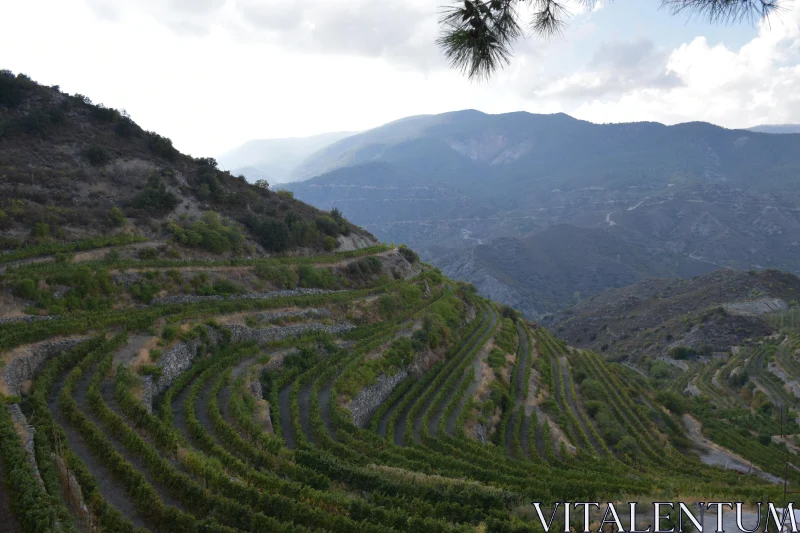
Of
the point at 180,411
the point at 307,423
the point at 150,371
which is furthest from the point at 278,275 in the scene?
the point at 180,411

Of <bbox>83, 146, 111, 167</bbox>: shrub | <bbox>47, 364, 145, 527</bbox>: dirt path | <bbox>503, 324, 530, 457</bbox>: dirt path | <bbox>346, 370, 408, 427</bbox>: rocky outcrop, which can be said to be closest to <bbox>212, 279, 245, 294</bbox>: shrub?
<bbox>346, 370, 408, 427</bbox>: rocky outcrop

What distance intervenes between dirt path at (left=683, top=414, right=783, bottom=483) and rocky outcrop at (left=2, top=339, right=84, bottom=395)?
44197 mm

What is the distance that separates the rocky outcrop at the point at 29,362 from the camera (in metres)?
18.2

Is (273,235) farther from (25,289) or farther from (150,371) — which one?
(150,371)

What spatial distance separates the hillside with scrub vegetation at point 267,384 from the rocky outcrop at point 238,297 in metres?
0.20

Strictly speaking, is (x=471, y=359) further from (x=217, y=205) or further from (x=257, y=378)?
(x=217, y=205)

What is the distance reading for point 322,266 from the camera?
4728 cm

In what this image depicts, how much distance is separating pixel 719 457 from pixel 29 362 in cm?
4861

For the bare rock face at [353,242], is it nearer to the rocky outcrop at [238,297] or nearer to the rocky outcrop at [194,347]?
the rocky outcrop at [238,297]

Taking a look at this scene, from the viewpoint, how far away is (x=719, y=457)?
128 feet

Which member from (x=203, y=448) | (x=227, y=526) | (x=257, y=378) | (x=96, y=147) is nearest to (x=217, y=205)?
(x=96, y=147)

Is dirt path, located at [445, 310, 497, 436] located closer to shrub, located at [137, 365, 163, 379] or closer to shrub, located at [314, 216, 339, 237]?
shrub, located at [137, 365, 163, 379]

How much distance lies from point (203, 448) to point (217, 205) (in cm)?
4125

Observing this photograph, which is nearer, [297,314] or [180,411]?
[180,411]
